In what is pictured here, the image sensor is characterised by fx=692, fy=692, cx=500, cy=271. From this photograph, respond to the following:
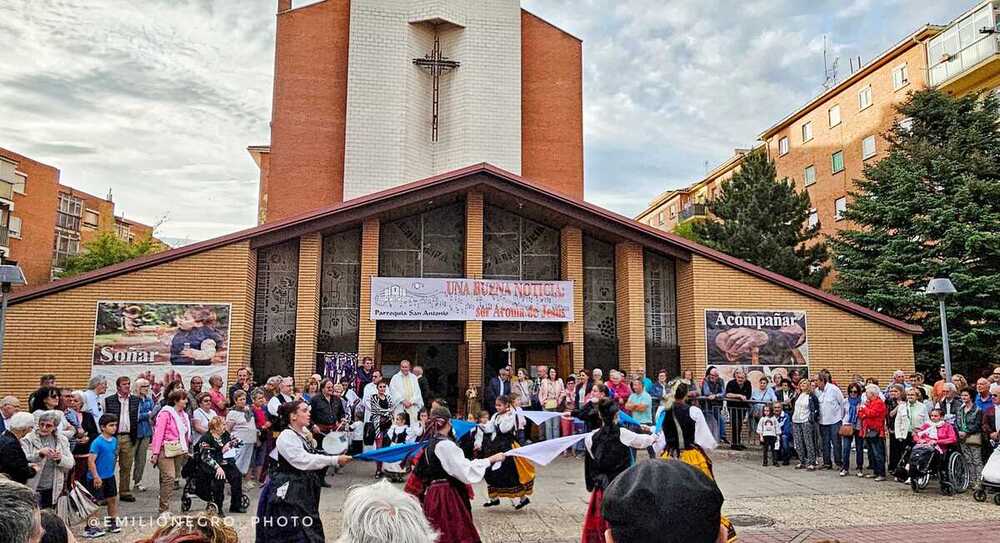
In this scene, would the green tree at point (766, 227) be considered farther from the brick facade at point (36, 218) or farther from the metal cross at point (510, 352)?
the brick facade at point (36, 218)

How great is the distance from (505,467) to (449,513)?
344 cm

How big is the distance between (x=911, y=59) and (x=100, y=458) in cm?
3998

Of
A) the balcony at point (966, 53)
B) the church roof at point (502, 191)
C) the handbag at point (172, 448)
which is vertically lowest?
the handbag at point (172, 448)

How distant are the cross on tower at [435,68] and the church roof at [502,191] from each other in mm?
8976

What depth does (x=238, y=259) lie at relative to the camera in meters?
17.4

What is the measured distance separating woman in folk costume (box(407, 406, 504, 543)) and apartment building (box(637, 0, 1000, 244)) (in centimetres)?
2444

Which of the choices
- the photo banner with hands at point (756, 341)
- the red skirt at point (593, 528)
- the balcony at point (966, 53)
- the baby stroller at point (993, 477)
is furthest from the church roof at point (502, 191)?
the balcony at point (966, 53)

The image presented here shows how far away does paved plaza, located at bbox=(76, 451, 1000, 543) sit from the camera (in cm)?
868

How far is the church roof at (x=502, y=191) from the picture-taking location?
1792 centimetres

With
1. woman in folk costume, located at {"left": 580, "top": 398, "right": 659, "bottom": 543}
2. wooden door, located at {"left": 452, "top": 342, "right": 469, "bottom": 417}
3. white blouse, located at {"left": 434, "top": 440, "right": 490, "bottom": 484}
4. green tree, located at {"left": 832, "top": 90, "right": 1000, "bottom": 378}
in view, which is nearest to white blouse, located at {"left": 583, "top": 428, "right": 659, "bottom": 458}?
woman in folk costume, located at {"left": 580, "top": 398, "right": 659, "bottom": 543}

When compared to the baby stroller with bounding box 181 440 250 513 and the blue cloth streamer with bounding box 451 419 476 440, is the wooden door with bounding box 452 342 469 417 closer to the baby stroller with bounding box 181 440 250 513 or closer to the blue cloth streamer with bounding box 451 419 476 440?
the blue cloth streamer with bounding box 451 419 476 440

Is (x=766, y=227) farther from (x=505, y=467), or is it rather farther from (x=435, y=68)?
(x=505, y=467)

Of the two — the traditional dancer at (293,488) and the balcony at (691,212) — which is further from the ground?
the balcony at (691,212)

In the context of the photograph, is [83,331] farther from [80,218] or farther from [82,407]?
[80,218]
